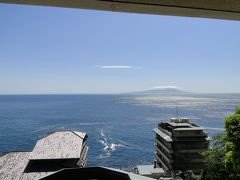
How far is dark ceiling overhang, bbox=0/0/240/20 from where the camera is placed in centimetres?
219

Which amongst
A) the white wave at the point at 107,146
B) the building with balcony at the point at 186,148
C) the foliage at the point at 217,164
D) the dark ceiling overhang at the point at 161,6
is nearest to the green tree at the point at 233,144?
the foliage at the point at 217,164

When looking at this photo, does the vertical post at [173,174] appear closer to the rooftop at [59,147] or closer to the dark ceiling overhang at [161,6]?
the rooftop at [59,147]

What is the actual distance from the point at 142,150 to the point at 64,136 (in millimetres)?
27033

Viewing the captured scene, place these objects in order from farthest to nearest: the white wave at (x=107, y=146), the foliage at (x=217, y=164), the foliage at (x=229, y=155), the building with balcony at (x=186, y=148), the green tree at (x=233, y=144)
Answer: the white wave at (x=107, y=146)
the building with balcony at (x=186, y=148)
the foliage at (x=217, y=164)
the foliage at (x=229, y=155)
the green tree at (x=233, y=144)

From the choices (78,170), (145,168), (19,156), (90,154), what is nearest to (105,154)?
(90,154)

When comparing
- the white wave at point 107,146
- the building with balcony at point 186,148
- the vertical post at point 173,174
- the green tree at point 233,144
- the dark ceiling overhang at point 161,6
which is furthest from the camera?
the white wave at point 107,146

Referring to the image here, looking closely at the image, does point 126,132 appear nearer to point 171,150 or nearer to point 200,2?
point 171,150

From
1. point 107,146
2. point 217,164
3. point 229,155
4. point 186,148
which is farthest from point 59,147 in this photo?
point 107,146

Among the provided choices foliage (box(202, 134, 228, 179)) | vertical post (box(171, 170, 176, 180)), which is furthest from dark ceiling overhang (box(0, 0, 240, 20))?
vertical post (box(171, 170, 176, 180))

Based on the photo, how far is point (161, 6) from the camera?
2275 mm

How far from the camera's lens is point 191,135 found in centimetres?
3484

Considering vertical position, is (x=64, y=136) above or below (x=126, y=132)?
above

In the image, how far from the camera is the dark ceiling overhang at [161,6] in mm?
2193

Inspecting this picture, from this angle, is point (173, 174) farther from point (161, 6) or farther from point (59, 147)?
point (161, 6)
